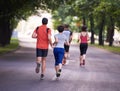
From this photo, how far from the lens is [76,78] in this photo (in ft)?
57.1

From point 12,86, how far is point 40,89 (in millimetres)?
956

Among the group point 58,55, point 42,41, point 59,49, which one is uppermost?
point 42,41

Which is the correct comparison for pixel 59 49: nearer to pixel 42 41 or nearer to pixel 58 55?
pixel 58 55

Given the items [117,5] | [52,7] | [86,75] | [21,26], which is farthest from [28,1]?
[21,26]

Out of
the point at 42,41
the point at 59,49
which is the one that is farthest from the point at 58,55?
the point at 42,41

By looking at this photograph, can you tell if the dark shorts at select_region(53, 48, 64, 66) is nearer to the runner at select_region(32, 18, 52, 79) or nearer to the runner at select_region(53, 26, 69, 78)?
the runner at select_region(53, 26, 69, 78)

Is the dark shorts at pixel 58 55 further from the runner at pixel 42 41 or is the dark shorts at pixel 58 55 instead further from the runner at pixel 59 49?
the runner at pixel 42 41

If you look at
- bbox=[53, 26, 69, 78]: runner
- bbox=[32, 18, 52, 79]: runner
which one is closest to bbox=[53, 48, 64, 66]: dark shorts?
bbox=[53, 26, 69, 78]: runner

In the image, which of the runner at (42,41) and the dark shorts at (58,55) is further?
the dark shorts at (58,55)

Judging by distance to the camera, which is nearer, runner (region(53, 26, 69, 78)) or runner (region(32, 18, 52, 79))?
runner (region(32, 18, 52, 79))

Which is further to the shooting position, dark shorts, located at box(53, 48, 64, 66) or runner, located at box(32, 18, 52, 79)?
dark shorts, located at box(53, 48, 64, 66)

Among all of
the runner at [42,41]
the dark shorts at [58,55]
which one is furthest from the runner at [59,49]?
the runner at [42,41]

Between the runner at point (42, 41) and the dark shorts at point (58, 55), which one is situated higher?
the runner at point (42, 41)

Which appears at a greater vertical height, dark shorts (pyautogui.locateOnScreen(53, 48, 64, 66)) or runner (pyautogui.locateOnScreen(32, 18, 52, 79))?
runner (pyautogui.locateOnScreen(32, 18, 52, 79))
